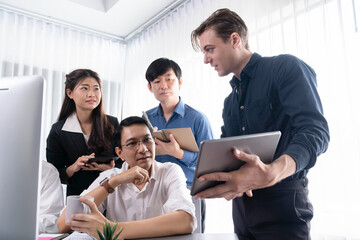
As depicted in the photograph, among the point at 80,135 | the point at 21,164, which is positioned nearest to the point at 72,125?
the point at 80,135

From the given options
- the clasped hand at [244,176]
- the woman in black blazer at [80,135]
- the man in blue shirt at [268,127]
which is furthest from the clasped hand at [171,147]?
the clasped hand at [244,176]

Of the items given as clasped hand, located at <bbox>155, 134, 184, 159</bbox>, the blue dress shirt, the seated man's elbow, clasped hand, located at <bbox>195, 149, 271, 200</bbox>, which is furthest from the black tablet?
the blue dress shirt

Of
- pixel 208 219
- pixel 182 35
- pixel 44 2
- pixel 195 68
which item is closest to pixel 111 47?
pixel 44 2

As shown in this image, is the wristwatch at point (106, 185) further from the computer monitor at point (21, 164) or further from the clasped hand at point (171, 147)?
the computer monitor at point (21, 164)

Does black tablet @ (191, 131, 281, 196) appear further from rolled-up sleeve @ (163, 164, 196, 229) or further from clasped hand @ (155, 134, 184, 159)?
clasped hand @ (155, 134, 184, 159)

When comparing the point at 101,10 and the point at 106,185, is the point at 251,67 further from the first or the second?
the point at 101,10

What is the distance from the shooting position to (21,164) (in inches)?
27.3

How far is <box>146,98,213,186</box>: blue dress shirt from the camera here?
2.17m

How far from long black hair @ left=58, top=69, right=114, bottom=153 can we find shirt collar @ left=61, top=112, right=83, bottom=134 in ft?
0.30

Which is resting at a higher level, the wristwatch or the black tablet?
the black tablet

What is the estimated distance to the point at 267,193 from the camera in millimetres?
1176

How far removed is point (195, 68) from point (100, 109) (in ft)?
4.51

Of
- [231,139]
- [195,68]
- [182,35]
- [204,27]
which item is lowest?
[231,139]

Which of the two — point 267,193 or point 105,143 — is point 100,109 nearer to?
point 105,143
